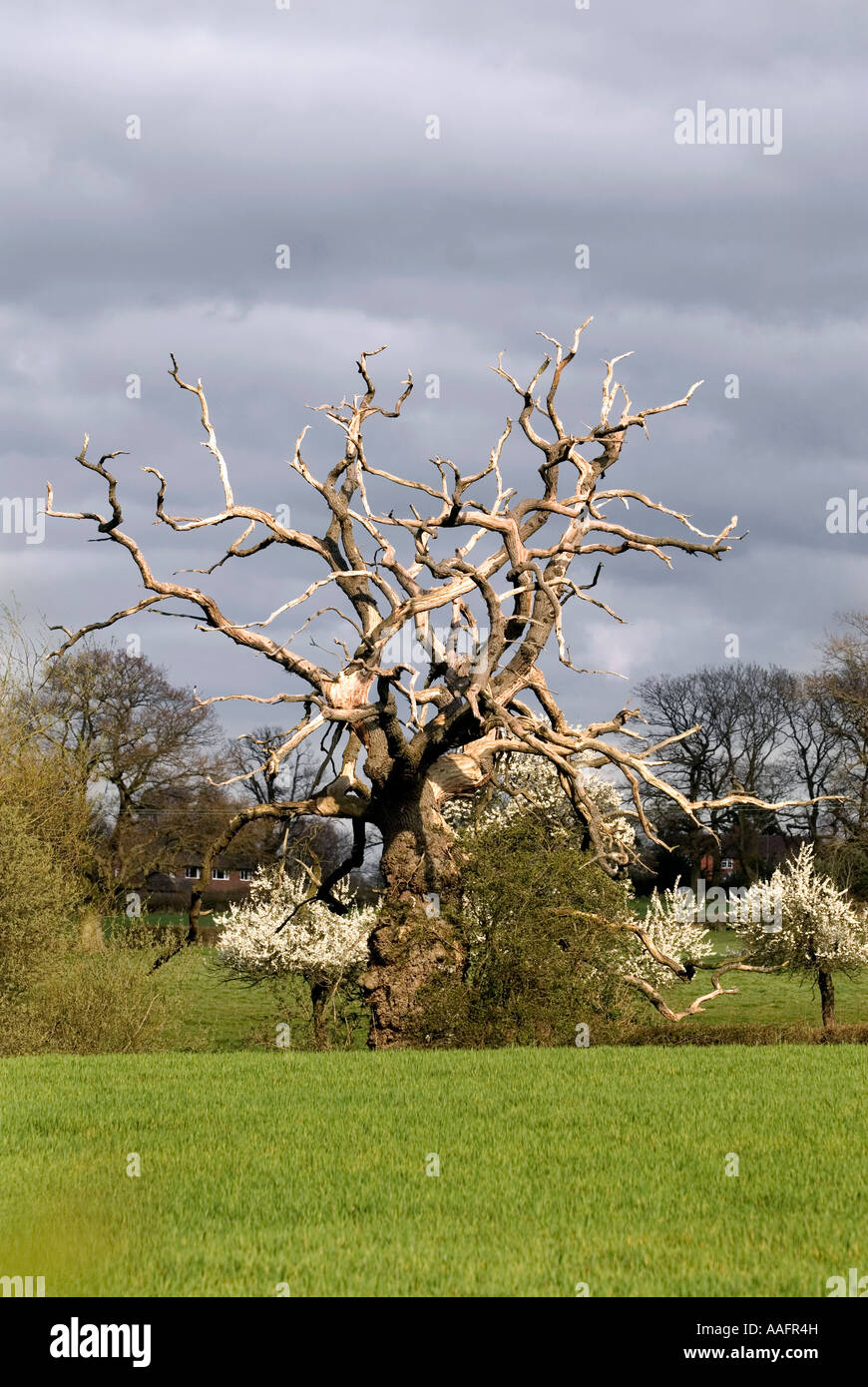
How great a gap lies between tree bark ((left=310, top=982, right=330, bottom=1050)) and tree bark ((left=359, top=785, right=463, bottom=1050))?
6917 millimetres

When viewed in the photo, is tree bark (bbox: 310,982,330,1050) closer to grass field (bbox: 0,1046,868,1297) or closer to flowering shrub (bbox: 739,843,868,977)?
flowering shrub (bbox: 739,843,868,977)

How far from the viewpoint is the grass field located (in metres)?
7.54

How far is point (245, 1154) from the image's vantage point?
11086 mm

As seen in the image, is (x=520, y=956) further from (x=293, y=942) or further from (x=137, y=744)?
(x=137, y=744)

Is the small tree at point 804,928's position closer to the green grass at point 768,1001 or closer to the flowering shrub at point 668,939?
the flowering shrub at point 668,939

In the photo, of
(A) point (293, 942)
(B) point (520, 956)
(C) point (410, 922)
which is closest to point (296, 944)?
(A) point (293, 942)

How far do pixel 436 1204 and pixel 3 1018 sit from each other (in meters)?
18.1

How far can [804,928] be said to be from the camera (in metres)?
34.9

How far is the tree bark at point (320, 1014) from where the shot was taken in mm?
29938

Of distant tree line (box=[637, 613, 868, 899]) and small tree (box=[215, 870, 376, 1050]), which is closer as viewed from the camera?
small tree (box=[215, 870, 376, 1050])

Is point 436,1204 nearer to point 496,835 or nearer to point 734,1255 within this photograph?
point 734,1255

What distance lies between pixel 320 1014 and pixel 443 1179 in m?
21.3

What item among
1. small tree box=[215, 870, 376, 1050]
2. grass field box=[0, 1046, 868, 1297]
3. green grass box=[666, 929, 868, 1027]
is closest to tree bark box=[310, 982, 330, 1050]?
small tree box=[215, 870, 376, 1050]
